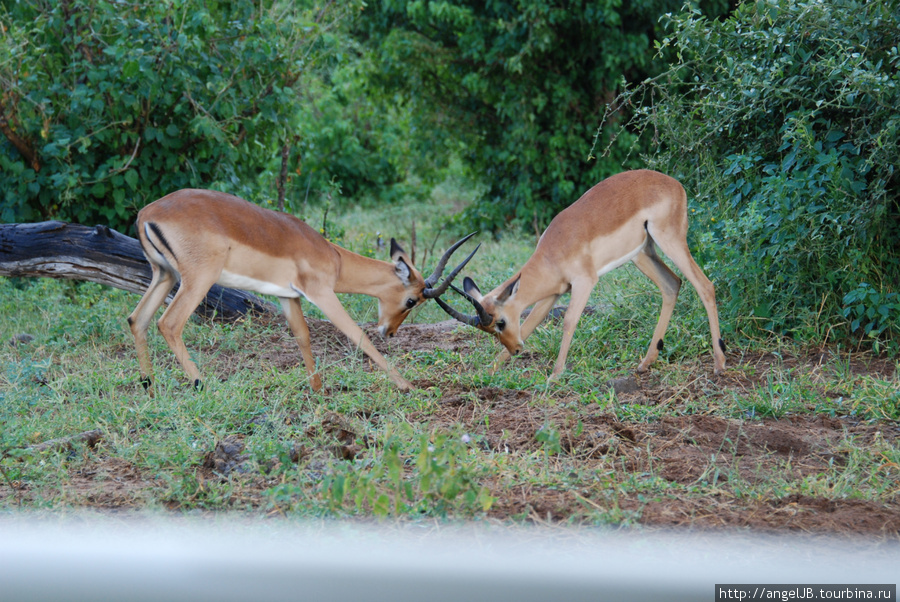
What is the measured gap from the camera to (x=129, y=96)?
22.1 feet

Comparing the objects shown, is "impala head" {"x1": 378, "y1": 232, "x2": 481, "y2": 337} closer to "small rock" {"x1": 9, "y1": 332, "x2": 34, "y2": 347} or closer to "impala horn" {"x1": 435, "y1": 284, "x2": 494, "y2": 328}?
"impala horn" {"x1": 435, "y1": 284, "x2": 494, "y2": 328}

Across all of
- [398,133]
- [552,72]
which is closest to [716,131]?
[552,72]

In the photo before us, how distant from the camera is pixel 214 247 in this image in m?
4.66

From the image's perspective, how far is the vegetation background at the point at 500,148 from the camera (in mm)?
4074

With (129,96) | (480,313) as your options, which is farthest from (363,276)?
(129,96)

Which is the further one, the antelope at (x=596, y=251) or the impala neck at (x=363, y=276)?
the impala neck at (x=363, y=276)

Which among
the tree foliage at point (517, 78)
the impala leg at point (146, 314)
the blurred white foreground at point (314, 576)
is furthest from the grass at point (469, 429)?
the tree foliage at point (517, 78)

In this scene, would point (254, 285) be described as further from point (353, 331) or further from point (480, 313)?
point (480, 313)

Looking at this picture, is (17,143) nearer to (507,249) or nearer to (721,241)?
(507,249)

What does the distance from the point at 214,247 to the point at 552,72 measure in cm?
697

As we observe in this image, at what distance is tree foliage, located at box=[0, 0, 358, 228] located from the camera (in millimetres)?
6703

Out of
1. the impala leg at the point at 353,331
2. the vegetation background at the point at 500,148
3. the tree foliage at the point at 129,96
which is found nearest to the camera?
the vegetation background at the point at 500,148

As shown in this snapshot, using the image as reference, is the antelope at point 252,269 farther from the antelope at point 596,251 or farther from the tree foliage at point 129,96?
the tree foliage at point 129,96

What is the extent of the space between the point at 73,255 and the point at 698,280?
4176mm
